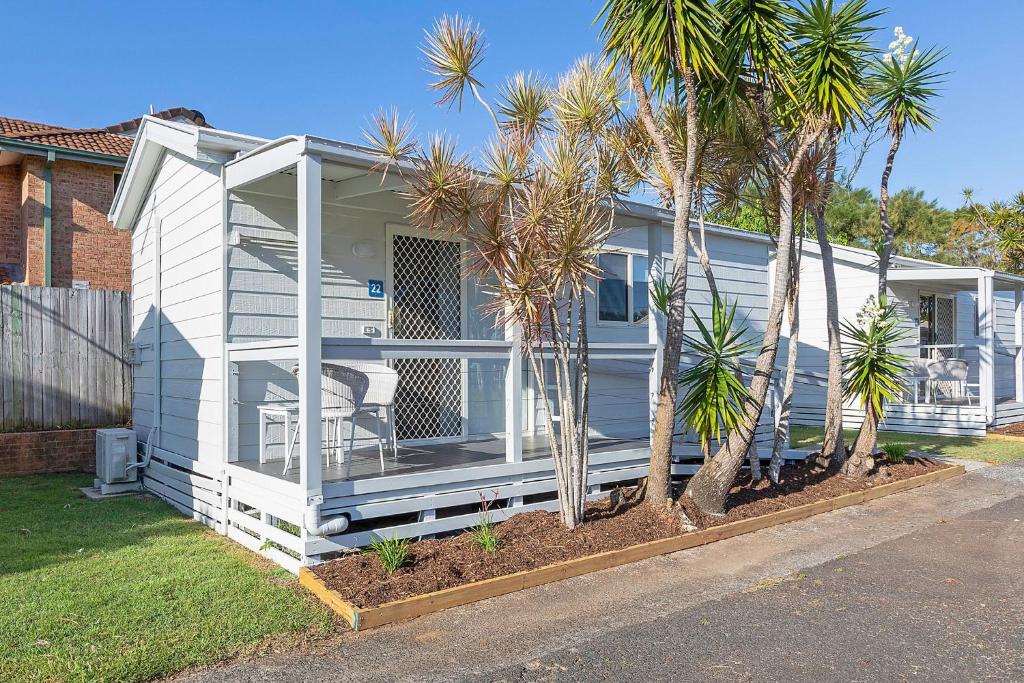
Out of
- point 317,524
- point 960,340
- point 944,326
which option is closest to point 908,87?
point 317,524

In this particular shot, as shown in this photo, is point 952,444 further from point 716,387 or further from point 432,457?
point 432,457

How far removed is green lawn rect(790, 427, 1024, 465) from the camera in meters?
10.8

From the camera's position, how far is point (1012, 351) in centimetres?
1513

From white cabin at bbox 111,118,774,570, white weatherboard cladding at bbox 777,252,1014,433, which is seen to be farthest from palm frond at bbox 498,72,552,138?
white weatherboard cladding at bbox 777,252,1014,433

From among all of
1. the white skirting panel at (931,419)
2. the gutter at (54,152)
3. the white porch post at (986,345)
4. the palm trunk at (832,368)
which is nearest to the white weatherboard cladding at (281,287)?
the palm trunk at (832,368)

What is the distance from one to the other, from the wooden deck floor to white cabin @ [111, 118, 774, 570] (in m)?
0.04

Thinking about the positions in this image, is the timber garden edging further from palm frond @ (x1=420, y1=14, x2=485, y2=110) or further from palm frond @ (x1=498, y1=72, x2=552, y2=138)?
palm frond @ (x1=420, y1=14, x2=485, y2=110)

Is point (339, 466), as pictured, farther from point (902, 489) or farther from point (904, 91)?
point (904, 91)

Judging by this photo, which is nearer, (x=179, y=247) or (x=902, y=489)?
(x=179, y=247)

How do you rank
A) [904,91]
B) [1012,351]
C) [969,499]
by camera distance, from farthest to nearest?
[1012,351] → [904,91] → [969,499]

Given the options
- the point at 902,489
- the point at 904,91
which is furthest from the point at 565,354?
the point at 904,91

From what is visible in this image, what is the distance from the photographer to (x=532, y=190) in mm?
5605

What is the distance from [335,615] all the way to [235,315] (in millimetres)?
3163

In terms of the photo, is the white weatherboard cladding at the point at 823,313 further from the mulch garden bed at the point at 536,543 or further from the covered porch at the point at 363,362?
the covered porch at the point at 363,362
